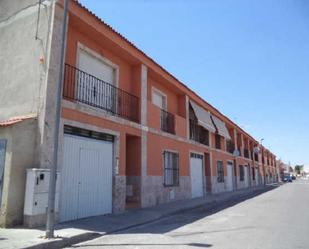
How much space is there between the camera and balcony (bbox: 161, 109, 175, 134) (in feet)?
57.6

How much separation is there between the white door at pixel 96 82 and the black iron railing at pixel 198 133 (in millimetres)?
8732

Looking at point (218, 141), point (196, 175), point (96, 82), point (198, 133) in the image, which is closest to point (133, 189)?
point (96, 82)

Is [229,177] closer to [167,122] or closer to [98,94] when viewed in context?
[167,122]

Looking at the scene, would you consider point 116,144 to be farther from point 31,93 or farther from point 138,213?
point 31,93

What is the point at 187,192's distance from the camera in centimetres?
1914

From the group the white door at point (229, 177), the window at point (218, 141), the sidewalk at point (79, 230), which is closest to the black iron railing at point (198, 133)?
the window at point (218, 141)

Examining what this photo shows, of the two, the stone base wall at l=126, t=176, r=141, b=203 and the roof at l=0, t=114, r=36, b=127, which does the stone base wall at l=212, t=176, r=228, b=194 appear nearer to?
the stone base wall at l=126, t=176, r=141, b=203

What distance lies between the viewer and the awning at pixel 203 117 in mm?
21242

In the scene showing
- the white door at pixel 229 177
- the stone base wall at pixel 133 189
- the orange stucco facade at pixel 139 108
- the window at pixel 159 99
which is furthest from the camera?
the white door at pixel 229 177

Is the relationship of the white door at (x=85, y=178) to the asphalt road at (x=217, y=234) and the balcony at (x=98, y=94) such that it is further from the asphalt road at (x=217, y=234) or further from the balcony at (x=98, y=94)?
the asphalt road at (x=217, y=234)

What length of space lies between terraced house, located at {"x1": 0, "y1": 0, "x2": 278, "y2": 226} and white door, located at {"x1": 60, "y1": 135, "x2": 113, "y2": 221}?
0.03m

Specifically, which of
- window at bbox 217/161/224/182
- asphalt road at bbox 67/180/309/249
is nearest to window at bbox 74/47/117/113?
asphalt road at bbox 67/180/309/249

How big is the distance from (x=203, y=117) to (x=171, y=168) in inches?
237

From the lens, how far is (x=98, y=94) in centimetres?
1258
